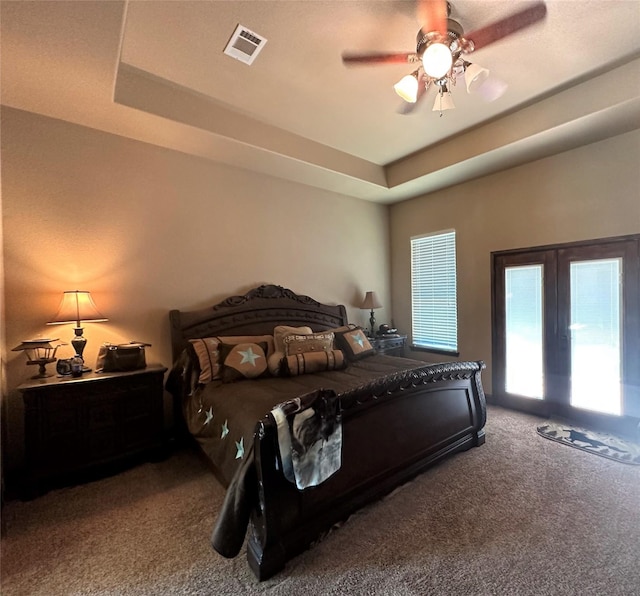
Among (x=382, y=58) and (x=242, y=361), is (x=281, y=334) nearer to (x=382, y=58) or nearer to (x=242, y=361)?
(x=242, y=361)

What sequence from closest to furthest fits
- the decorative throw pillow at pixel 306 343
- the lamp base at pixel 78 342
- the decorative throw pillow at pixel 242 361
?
the lamp base at pixel 78 342 → the decorative throw pillow at pixel 242 361 → the decorative throw pillow at pixel 306 343

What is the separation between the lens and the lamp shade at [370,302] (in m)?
4.62

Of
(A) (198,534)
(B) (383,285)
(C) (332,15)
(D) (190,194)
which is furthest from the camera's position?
(B) (383,285)

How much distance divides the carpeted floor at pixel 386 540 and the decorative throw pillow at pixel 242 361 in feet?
2.70

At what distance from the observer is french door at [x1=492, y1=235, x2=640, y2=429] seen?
3.09 meters

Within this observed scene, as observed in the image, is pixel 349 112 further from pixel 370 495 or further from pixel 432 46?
pixel 370 495

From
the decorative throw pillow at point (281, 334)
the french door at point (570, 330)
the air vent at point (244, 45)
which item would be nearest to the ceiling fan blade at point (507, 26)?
the air vent at point (244, 45)

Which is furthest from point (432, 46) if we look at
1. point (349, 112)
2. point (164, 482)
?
point (164, 482)

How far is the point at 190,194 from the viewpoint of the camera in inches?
133

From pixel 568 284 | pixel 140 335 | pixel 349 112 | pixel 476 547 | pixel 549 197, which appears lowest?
pixel 476 547

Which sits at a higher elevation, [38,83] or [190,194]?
[38,83]

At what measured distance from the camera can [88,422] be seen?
7.86 feet

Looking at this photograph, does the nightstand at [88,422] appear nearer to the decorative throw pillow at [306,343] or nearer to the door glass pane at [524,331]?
the decorative throw pillow at [306,343]

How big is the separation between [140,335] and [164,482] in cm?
135
